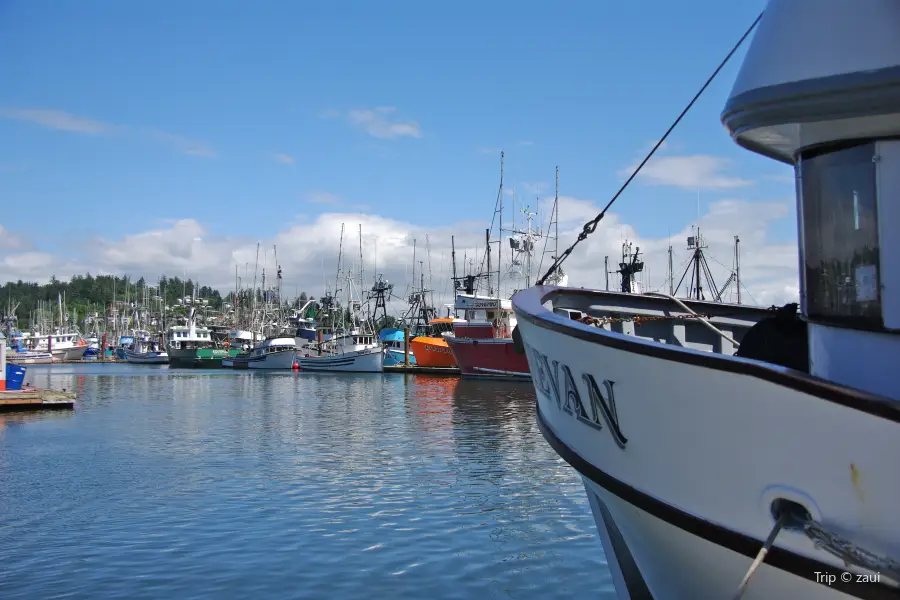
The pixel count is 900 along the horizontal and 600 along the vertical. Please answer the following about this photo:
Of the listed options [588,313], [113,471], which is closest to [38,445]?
[113,471]

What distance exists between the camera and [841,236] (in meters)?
5.13

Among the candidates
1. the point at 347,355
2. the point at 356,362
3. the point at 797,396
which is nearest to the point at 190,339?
the point at 347,355

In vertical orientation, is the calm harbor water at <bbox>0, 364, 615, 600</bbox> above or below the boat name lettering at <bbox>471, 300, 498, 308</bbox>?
below

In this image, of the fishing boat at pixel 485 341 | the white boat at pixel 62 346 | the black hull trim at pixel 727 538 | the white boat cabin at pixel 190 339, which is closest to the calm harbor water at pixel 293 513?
the black hull trim at pixel 727 538

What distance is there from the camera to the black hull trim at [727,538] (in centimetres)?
428

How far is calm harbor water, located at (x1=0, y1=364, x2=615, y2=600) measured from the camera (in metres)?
9.92

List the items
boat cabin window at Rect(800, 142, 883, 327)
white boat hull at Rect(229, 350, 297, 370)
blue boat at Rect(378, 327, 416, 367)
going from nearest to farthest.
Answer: boat cabin window at Rect(800, 142, 883, 327), blue boat at Rect(378, 327, 416, 367), white boat hull at Rect(229, 350, 297, 370)

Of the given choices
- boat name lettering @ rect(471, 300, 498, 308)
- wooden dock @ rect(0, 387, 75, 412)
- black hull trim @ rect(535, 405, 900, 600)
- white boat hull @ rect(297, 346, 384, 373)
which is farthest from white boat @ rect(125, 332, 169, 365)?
black hull trim @ rect(535, 405, 900, 600)

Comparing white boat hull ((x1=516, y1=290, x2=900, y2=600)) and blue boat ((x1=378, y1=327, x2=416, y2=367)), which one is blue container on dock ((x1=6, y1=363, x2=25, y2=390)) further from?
blue boat ((x1=378, y1=327, x2=416, y2=367))

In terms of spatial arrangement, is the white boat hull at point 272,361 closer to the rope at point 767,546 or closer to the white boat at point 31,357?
the white boat at point 31,357

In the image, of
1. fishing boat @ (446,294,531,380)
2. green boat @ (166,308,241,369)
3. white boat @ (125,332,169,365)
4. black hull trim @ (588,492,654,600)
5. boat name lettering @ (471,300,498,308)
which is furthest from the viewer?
white boat @ (125,332,169,365)

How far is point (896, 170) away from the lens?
4.86 m

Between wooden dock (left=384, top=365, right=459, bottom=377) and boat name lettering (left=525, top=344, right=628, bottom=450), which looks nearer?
boat name lettering (left=525, top=344, right=628, bottom=450)

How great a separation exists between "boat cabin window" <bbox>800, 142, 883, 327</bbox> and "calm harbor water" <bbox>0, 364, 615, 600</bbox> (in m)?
5.44
